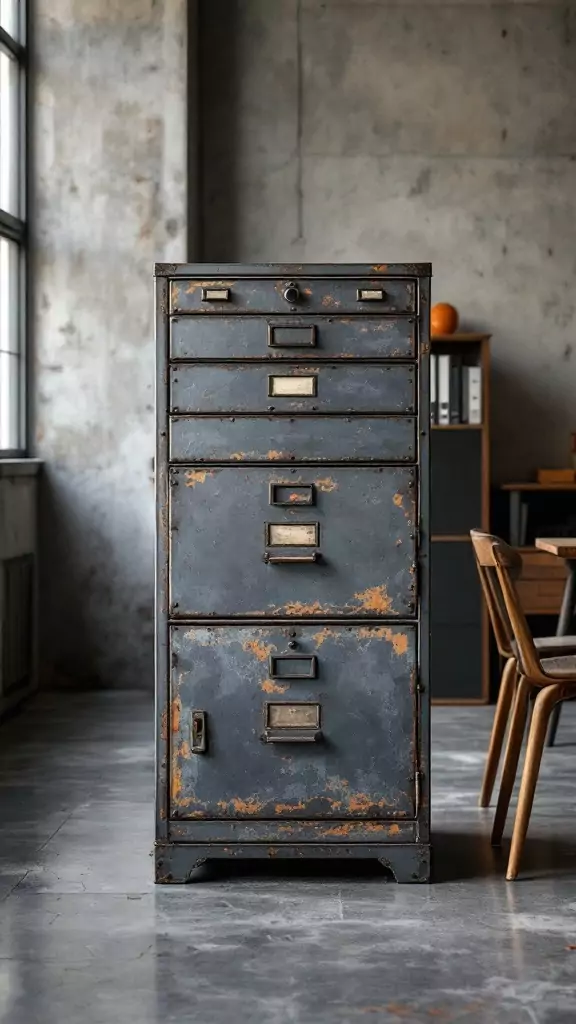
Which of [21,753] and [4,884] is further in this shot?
[21,753]

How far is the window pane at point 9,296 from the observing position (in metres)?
5.89

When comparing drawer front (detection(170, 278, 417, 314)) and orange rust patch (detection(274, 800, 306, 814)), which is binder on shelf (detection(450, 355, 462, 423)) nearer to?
drawer front (detection(170, 278, 417, 314))

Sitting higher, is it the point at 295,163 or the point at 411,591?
the point at 295,163

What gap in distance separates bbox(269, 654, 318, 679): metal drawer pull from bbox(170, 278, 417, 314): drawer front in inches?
33.2

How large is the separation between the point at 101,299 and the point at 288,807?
3.55m

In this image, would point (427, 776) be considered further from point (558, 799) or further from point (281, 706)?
point (558, 799)

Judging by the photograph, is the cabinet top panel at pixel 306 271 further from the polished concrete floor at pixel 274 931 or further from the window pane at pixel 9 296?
the window pane at pixel 9 296

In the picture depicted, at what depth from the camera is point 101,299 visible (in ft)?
19.9

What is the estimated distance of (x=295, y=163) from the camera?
640cm

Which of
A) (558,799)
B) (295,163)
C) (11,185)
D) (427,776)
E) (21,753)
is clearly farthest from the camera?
(295,163)

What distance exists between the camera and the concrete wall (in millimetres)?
6336

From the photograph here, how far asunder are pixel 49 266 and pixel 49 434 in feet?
2.64

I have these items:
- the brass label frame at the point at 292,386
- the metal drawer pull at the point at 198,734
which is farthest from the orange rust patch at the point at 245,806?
the brass label frame at the point at 292,386

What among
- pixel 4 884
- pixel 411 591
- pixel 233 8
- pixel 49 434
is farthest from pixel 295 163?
pixel 4 884
